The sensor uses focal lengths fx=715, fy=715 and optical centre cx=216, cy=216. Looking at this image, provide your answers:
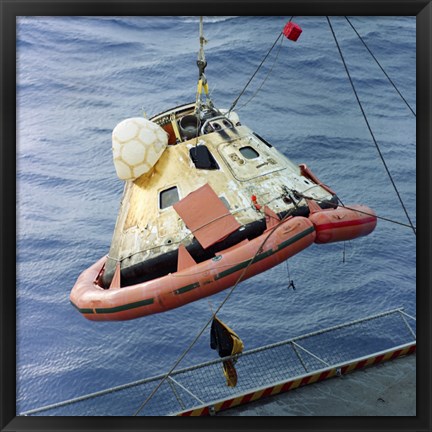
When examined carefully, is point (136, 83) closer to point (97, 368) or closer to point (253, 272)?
point (97, 368)

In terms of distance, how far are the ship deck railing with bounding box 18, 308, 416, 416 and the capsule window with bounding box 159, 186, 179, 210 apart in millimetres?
2471

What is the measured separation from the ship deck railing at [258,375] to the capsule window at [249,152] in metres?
2.99

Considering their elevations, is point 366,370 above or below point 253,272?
below

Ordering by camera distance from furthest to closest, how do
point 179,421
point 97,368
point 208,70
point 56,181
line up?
point 208,70 < point 56,181 < point 97,368 < point 179,421

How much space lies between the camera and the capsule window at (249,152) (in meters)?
11.3

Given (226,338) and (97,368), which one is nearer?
(226,338)

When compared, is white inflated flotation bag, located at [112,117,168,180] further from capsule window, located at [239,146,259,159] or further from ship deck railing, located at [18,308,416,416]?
ship deck railing, located at [18,308,416,416]

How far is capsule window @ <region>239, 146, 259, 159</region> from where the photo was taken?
1130 centimetres

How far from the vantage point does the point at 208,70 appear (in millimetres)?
18703

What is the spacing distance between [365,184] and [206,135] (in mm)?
5431

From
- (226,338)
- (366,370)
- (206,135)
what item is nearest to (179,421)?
(226,338)

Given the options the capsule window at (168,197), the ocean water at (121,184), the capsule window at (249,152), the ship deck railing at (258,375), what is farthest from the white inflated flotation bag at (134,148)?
the ship deck railing at (258,375)
